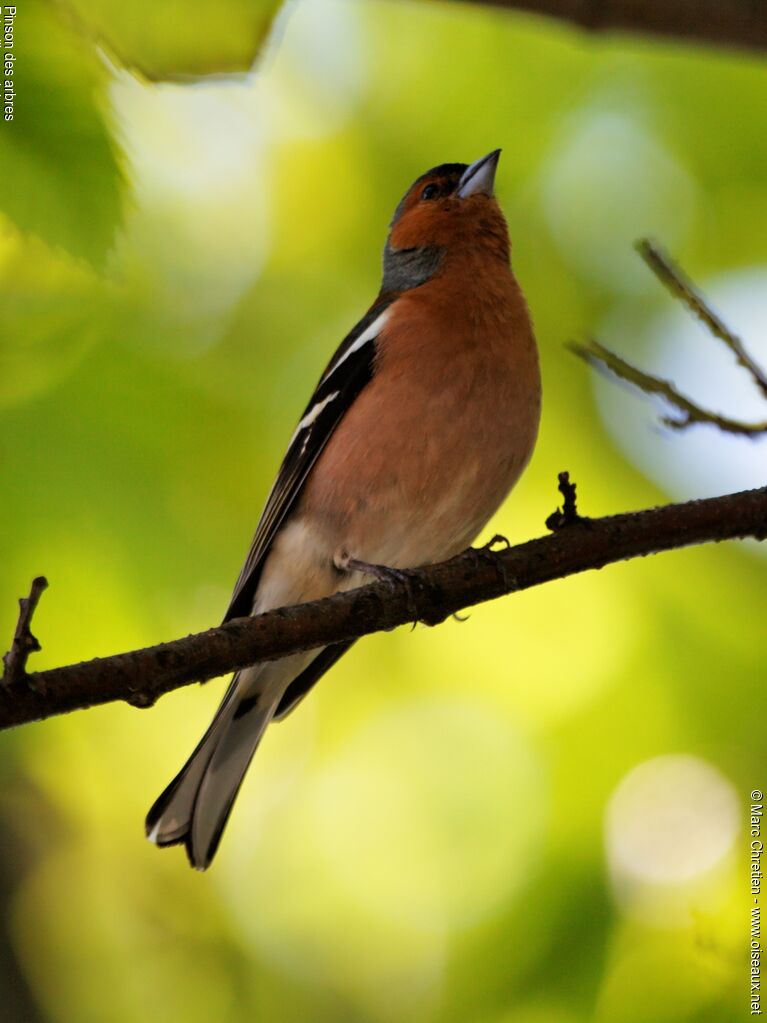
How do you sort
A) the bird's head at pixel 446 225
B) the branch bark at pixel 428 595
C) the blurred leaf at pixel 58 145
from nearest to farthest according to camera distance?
the blurred leaf at pixel 58 145 < the branch bark at pixel 428 595 < the bird's head at pixel 446 225

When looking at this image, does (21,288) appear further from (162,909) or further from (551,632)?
(162,909)

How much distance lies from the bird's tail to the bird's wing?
1.09 feet

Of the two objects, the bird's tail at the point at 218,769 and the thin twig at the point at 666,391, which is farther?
the bird's tail at the point at 218,769

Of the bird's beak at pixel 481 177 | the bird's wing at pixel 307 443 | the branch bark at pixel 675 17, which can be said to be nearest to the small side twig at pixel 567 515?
the branch bark at pixel 675 17

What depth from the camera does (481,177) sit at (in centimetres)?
549

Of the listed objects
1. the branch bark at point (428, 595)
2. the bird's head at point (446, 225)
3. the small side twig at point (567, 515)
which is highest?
the bird's head at point (446, 225)

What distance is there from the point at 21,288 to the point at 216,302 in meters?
2.12

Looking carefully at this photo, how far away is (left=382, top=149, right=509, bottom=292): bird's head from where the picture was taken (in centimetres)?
541

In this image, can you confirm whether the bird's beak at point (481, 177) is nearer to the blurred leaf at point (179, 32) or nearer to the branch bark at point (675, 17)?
the branch bark at point (675, 17)

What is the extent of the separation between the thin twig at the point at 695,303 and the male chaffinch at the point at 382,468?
1.55 m

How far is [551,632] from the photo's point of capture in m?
5.61

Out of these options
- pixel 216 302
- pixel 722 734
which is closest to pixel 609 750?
pixel 722 734

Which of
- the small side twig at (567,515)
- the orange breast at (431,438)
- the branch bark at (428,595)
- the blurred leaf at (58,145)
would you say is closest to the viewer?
the blurred leaf at (58,145)

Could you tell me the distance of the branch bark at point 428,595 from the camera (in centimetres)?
307
